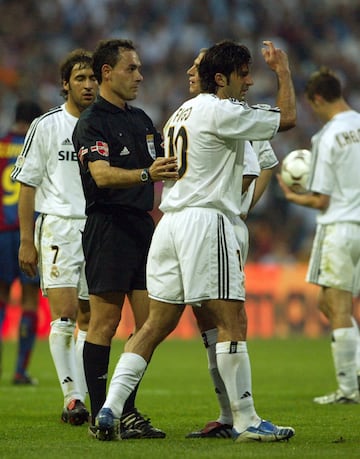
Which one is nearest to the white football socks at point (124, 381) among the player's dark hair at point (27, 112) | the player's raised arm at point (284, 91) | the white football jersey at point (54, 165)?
the player's raised arm at point (284, 91)

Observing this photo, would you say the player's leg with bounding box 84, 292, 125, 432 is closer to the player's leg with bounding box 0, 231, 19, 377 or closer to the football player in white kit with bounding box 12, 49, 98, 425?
the football player in white kit with bounding box 12, 49, 98, 425

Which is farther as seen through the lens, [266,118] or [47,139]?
[47,139]

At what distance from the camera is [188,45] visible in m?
22.1

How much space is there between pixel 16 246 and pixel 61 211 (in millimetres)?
3153

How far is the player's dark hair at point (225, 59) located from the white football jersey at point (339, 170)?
3005mm

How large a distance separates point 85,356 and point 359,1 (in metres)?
18.9

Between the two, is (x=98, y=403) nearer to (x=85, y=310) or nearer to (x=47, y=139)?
(x=85, y=310)

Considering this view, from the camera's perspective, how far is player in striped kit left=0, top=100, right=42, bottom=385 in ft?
34.2

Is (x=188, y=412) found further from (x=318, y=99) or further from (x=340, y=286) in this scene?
(x=318, y=99)

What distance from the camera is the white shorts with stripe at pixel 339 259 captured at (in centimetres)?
913

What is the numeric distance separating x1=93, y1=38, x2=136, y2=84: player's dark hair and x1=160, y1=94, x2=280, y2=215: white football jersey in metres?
0.57

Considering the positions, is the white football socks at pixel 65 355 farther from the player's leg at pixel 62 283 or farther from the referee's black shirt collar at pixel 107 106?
the referee's black shirt collar at pixel 107 106

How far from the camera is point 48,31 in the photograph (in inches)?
854

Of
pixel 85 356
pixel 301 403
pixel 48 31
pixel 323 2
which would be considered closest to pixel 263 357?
pixel 301 403
